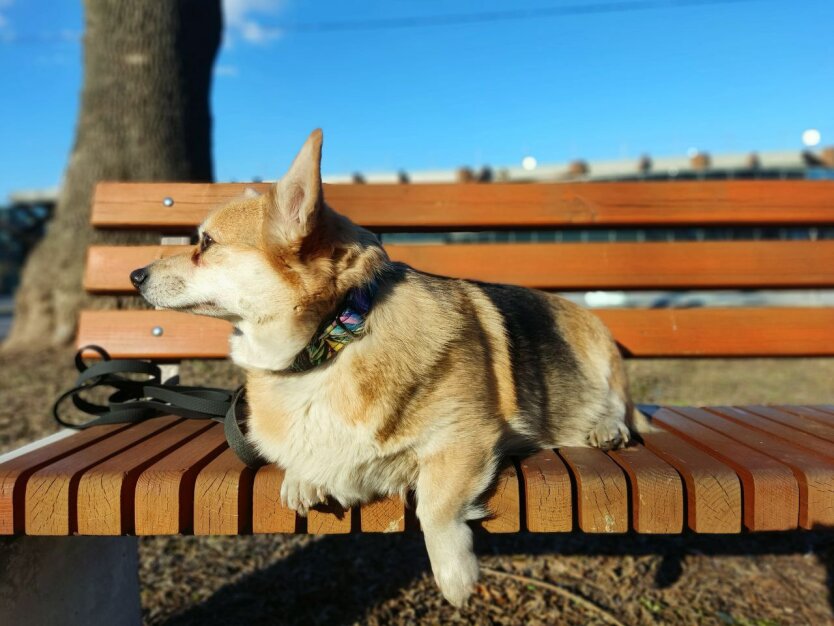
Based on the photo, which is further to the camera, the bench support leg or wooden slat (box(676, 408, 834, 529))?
the bench support leg

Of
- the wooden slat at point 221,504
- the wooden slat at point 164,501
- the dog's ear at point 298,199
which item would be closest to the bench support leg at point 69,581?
the wooden slat at point 164,501

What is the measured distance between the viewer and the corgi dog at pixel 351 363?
160cm

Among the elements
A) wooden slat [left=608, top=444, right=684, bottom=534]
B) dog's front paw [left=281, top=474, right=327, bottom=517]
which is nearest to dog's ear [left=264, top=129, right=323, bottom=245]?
dog's front paw [left=281, top=474, right=327, bottom=517]

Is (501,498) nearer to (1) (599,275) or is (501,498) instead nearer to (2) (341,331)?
(2) (341,331)

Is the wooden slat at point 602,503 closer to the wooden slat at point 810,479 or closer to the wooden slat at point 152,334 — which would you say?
the wooden slat at point 810,479

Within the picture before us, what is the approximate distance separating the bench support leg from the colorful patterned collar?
92 cm

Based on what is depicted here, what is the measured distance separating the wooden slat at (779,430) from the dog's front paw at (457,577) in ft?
3.29

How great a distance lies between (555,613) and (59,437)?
1.92 meters

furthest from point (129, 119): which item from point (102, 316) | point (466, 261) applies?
point (466, 261)

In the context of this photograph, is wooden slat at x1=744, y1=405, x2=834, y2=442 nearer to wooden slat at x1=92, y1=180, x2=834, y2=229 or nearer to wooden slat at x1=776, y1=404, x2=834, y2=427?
wooden slat at x1=776, y1=404, x2=834, y2=427

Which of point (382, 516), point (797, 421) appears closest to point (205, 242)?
point (382, 516)

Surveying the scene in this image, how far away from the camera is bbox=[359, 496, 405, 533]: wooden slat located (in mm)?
1595

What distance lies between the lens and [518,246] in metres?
2.80

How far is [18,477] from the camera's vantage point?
4.87ft
